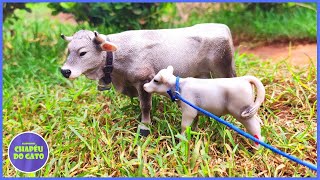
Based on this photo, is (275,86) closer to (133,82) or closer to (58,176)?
(133,82)

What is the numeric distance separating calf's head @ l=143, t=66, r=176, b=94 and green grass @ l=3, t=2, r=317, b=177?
0.26m

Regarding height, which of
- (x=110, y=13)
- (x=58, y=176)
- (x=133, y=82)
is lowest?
(x=58, y=176)

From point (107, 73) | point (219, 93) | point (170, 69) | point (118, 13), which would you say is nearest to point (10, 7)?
point (118, 13)

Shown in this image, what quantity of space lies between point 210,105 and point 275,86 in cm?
97

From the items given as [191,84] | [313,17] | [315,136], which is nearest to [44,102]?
[191,84]

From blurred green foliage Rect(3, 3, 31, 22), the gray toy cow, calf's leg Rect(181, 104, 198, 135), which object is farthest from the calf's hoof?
blurred green foliage Rect(3, 3, 31, 22)

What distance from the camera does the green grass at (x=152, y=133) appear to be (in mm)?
2137

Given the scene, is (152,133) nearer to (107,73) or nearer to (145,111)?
(145,111)

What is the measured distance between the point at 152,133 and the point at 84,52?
58 cm

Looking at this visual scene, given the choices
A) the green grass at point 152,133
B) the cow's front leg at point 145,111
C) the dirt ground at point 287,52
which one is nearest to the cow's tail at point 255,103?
the green grass at point 152,133

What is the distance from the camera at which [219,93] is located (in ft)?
6.81

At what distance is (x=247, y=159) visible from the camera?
86.0 inches

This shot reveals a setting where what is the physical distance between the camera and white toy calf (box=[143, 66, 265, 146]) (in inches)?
81.0

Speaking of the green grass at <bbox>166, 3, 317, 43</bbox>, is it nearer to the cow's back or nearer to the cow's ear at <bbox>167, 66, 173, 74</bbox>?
the cow's back
